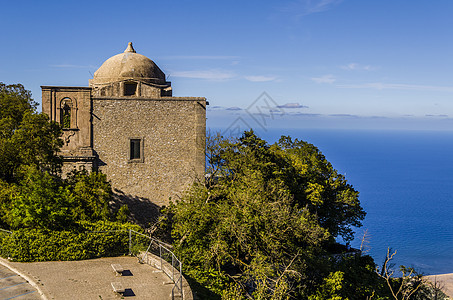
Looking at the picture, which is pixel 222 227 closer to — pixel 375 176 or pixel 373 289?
pixel 373 289

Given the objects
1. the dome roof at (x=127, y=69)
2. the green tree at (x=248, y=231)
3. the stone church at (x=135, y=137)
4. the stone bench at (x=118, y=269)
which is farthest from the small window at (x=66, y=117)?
the stone bench at (x=118, y=269)

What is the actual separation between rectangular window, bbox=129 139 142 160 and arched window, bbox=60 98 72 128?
12.4 feet

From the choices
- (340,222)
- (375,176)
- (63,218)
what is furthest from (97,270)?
(375,176)

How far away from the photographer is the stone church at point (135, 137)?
26422mm

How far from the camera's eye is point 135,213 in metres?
27.2

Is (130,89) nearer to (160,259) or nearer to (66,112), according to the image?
(66,112)

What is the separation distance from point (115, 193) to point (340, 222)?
15.5 m

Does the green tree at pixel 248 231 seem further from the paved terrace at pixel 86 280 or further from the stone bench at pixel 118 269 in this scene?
the stone bench at pixel 118 269

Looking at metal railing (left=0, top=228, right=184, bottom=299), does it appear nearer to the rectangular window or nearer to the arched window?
the rectangular window

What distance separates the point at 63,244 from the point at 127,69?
14.7 m

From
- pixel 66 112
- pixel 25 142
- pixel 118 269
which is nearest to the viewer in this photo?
pixel 118 269

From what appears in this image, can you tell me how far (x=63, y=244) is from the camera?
706 inches

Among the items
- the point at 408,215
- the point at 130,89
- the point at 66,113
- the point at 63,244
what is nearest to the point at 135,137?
the point at 130,89

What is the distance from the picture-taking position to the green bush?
17.4 m
